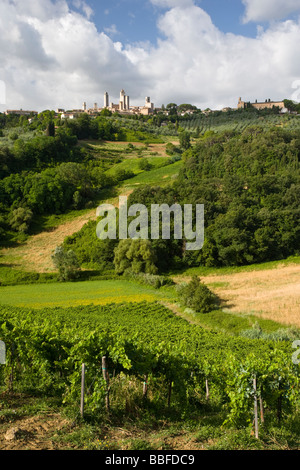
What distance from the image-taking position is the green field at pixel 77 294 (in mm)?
28484

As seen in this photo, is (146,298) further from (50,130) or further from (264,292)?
(50,130)

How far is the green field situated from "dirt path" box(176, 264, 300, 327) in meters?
6.29

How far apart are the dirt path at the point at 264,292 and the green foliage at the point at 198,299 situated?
6.04 ft

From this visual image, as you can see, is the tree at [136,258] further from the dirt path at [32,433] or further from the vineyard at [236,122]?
the vineyard at [236,122]

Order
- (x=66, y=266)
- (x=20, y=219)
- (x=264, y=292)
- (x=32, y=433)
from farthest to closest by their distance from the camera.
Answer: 1. (x=20, y=219)
2. (x=66, y=266)
3. (x=264, y=292)
4. (x=32, y=433)

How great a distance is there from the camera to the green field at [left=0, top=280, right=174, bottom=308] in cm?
2848

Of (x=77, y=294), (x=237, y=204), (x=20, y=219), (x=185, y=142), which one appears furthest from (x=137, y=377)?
(x=185, y=142)

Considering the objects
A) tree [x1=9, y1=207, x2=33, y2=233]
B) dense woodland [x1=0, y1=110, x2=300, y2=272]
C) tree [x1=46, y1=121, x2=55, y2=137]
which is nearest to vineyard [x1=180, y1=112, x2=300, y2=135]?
dense woodland [x1=0, y1=110, x2=300, y2=272]

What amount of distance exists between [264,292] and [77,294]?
63.3 ft

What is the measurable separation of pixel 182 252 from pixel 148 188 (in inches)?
555

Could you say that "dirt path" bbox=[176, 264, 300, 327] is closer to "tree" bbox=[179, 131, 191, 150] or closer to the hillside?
the hillside

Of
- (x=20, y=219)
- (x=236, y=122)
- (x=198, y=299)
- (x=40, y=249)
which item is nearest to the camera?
(x=198, y=299)

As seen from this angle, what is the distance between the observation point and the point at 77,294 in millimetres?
30938

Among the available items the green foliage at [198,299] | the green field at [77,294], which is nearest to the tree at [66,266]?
the green field at [77,294]
